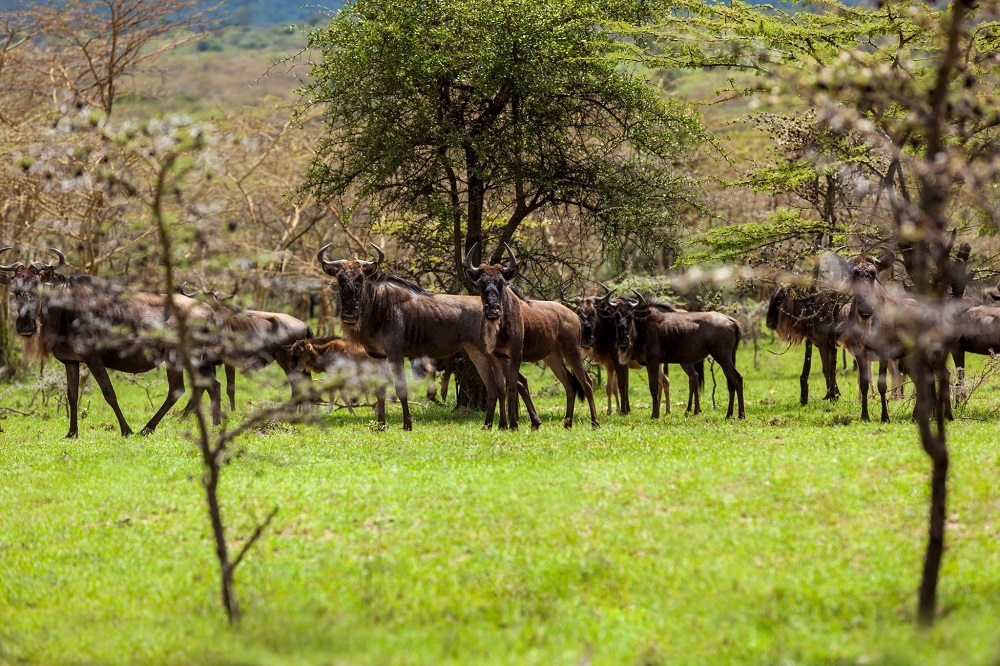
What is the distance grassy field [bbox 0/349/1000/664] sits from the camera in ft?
26.9

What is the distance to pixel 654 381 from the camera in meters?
20.2

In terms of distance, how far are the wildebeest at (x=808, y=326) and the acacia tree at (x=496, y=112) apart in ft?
9.94

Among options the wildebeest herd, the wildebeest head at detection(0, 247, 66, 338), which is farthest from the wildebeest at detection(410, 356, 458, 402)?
the wildebeest head at detection(0, 247, 66, 338)

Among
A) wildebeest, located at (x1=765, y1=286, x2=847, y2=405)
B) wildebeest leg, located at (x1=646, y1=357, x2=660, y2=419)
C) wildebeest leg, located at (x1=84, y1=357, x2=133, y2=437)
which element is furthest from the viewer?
wildebeest, located at (x1=765, y1=286, x2=847, y2=405)

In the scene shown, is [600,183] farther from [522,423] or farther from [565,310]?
[522,423]

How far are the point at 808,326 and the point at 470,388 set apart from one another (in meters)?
6.89

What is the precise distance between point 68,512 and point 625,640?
7143mm

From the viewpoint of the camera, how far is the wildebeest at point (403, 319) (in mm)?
18656

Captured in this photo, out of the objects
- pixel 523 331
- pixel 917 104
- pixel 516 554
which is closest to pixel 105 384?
pixel 523 331

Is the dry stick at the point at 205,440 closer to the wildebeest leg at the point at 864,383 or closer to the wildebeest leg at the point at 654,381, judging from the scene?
the wildebeest leg at the point at 864,383

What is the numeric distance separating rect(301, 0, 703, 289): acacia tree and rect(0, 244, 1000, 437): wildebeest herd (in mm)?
2412

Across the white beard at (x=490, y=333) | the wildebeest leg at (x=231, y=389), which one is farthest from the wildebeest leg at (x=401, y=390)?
the wildebeest leg at (x=231, y=389)

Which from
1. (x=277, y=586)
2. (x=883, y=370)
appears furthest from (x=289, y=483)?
(x=883, y=370)

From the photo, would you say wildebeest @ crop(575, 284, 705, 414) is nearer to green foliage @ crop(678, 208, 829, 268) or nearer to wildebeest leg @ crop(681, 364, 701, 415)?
wildebeest leg @ crop(681, 364, 701, 415)
